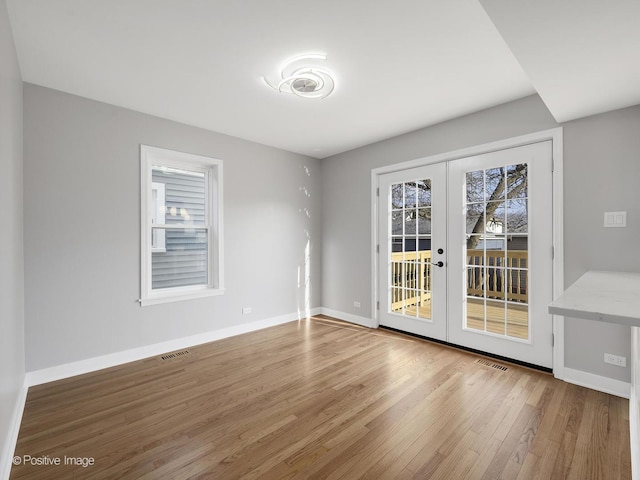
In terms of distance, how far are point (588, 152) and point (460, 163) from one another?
106cm

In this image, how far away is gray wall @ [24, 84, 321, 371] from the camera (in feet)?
8.51

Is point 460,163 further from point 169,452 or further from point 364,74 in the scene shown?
point 169,452

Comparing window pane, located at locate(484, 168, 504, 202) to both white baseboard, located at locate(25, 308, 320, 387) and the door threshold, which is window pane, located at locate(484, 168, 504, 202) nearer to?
the door threshold

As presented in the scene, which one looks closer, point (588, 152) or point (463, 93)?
point (588, 152)

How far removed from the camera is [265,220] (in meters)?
4.21

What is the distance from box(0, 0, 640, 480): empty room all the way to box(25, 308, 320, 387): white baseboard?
0.07 ft

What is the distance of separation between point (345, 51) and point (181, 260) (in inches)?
112

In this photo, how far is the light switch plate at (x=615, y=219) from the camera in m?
2.36

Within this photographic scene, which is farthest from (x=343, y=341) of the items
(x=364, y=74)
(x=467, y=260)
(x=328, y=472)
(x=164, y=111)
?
(x=164, y=111)

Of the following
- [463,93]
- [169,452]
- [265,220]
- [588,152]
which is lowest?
[169,452]

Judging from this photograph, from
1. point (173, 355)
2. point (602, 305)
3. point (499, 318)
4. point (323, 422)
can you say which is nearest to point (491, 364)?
point (499, 318)

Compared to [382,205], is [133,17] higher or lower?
higher

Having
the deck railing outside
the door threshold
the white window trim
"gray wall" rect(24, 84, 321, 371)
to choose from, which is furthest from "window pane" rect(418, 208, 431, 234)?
the white window trim

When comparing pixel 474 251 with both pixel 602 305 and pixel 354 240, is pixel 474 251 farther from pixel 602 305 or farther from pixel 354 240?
pixel 602 305
